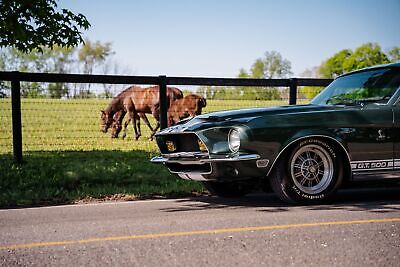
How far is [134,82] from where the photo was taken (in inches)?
432

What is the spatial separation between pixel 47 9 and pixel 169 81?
2799 millimetres

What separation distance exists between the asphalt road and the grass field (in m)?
1.19

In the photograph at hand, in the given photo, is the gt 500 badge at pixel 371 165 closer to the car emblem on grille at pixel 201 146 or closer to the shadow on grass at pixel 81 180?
the car emblem on grille at pixel 201 146

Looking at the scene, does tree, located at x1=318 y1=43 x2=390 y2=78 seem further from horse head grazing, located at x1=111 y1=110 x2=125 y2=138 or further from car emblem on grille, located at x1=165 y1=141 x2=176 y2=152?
car emblem on grille, located at x1=165 y1=141 x2=176 y2=152

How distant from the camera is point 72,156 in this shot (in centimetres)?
1127

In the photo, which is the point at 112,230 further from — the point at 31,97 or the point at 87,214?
the point at 31,97

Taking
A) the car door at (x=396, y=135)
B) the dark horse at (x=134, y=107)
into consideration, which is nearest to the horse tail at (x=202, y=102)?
the dark horse at (x=134, y=107)

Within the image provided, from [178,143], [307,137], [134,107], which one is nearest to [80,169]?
[178,143]

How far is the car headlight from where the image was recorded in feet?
21.2

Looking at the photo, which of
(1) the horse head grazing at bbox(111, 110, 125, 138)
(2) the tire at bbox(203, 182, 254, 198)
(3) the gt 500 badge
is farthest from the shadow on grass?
(1) the horse head grazing at bbox(111, 110, 125, 138)

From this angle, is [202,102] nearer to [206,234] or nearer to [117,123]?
[117,123]

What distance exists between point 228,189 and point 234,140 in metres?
1.45

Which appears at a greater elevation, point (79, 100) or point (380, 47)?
point (380, 47)

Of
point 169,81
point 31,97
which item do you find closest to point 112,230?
point 169,81
